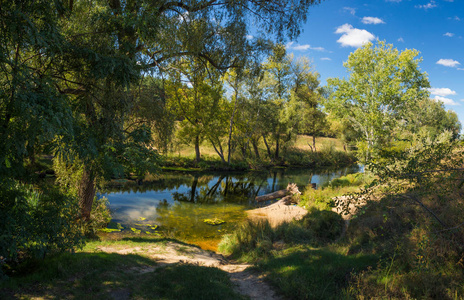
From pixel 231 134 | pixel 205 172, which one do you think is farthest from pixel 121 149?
pixel 231 134

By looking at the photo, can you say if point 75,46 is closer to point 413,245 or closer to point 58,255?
point 58,255

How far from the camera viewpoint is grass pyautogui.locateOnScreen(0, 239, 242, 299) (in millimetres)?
4727

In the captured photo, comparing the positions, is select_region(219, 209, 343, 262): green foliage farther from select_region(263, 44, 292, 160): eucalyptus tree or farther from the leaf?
select_region(263, 44, 292, 160): eucalyptus tree

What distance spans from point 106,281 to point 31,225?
6.05 feet

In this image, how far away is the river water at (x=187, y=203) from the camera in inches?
522

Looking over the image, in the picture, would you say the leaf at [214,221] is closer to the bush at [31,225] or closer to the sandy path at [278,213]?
the sandy path at [278,213]

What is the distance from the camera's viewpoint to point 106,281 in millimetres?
5566

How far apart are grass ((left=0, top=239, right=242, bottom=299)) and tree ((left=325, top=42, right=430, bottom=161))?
18.7 metres

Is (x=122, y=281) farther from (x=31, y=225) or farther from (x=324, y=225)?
(x=324, y=225)

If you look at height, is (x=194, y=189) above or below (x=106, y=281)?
below

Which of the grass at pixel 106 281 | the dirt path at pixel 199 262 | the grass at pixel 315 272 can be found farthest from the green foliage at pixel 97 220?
the grass at pixel 315 272

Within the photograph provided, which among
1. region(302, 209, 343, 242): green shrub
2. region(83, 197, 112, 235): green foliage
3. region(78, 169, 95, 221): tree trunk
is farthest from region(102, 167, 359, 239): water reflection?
region(302, 209, 343, 242): green shrub

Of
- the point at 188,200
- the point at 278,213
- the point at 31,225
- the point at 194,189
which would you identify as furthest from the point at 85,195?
the point at 194,189

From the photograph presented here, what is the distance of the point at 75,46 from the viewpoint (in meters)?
6.43
